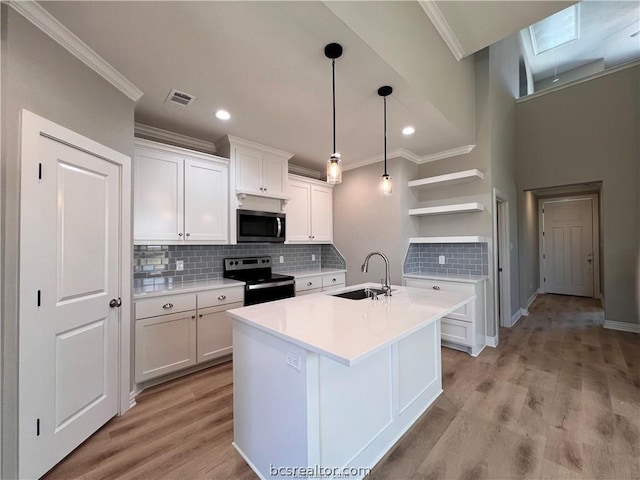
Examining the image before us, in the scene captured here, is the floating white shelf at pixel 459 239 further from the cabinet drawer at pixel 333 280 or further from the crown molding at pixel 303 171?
the crown molding at pixel 303 171

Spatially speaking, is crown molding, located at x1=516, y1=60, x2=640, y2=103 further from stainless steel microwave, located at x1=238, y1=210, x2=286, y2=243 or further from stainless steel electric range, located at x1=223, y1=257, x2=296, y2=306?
stainless steel electric range, located at x1=223, y1=257, x2=296, y2=306

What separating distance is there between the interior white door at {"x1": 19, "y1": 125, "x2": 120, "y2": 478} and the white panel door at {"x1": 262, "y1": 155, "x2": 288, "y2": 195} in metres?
1.63

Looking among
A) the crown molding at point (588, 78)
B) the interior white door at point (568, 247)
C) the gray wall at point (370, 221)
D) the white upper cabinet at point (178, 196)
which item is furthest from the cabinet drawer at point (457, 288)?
the interior white door at point (568, 247)

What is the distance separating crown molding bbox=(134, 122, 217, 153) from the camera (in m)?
2.80

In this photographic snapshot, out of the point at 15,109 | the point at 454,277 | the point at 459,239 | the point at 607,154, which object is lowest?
the point at 454,277

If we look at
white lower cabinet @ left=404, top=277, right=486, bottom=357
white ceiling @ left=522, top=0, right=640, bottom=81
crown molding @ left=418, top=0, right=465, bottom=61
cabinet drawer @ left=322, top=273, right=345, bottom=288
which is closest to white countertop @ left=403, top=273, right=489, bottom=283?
white lower cabinet @ left=404, top=277, right=486, bottom=357

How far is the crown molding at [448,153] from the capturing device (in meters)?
3.56

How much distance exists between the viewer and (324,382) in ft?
4.38

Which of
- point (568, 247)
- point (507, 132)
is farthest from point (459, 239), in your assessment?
point (568, 247)

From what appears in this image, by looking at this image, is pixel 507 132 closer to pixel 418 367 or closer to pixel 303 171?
pixel 303 171

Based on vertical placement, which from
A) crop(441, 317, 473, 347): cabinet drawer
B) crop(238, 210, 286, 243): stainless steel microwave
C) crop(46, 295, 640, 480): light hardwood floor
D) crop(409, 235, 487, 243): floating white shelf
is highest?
crop(238, 210, 286, 243): stainless steel microwave

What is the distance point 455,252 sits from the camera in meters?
3.79

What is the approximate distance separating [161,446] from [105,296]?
42.7 inches

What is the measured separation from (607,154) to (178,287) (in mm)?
6123
